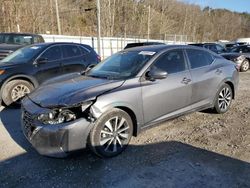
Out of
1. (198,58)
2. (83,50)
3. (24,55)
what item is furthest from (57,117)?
(83,50)

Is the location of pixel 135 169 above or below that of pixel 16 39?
below

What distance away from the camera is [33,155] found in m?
4.05

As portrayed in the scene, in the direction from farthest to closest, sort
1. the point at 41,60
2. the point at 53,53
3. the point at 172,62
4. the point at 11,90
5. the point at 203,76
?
1. the point at 53,53
2. the point at 41,60
3. the point at 11,90
4. the point at 203,76
5. the point at 172,62

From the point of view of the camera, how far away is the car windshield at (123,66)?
4.44 metres

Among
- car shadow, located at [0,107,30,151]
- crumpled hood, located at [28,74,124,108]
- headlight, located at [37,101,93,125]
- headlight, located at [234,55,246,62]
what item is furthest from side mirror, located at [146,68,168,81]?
headlight, located at [234,55,246,62]

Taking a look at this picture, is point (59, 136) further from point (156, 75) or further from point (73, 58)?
point (73, 58)

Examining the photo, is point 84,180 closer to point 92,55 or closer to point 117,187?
point 117,187

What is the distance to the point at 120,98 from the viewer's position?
12.9 ft

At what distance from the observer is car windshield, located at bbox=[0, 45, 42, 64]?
704cm

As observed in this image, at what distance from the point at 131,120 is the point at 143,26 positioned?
41.8m

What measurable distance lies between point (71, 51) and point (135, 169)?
205 inches

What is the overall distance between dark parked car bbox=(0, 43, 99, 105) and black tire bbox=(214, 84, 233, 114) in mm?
3987

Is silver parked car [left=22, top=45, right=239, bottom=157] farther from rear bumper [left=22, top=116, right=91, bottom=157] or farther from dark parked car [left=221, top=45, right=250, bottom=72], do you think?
dark parked car [left=221, top=45, right=250, bottom=72]

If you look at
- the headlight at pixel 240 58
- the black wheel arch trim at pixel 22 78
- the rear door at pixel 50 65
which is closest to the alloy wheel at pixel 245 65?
the headlight at pixel 240 58
